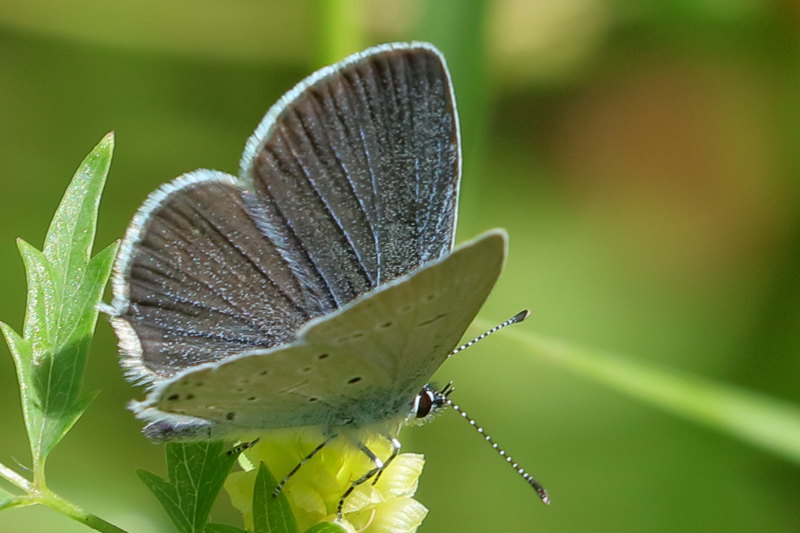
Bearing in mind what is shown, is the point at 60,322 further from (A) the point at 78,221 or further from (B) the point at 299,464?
(B) the point at 299,464

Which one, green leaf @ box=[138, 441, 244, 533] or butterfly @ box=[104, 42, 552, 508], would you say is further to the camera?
butterfly @ box=[104, 42, 552, 508]

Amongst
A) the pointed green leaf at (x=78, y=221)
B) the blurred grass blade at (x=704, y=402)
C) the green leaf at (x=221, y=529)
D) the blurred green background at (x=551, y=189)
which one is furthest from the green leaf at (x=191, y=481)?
the blurred grass blade at (x=704, y=402)

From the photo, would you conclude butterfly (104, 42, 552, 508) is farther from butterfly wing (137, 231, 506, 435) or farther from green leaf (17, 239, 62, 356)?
green leaf (17, 239, 62, 356)

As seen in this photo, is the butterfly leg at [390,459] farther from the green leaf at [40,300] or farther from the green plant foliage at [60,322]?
the green leaf at [40,300]

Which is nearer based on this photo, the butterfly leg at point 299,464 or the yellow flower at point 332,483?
the butterfly leg at point 299,464

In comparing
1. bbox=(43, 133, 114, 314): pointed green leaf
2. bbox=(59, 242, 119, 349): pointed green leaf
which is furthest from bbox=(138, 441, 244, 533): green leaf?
bbox=(43, 133, 114, 314): pointed green leaf

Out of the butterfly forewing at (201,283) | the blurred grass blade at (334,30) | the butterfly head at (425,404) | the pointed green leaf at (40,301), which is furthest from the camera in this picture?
the blurred grass blade at (334,30)

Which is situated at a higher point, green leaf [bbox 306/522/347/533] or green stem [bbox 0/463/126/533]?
green stem [bbox 0/463/126/533]
